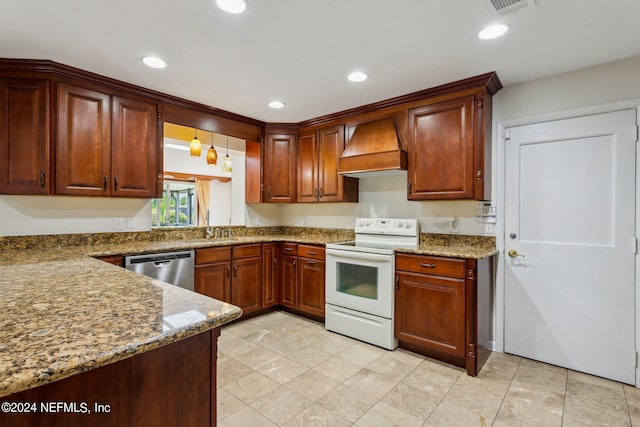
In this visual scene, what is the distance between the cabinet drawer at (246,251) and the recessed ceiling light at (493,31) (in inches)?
108

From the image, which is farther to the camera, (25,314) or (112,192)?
(112,192)

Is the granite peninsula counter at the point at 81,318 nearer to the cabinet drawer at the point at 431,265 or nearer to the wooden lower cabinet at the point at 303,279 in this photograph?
the cabinet drawer at the point at 431,265

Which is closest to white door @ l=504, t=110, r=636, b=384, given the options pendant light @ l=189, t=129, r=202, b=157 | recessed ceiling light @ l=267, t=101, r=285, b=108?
recessed ceiling light @ l=267, t=101, r=285, b=108

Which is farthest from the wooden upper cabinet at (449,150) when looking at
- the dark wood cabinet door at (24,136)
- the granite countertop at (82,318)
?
the dark wood cabinet door at (24,136)

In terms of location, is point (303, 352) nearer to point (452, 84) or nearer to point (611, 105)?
point (452, 84)

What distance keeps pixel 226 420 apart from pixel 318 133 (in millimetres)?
2929

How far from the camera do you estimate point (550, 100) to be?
2.56 metres

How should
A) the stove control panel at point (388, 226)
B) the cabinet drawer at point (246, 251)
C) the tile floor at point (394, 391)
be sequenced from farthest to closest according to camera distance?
1. the cabinet drawer at point (246, 251)
2. the stove control panel at point (388, 226)
3. the tile floor at point (394, 391)

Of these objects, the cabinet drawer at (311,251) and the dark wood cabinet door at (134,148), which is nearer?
the dark wood cabinet door at (134,148)

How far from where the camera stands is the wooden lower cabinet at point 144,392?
30.0 inches

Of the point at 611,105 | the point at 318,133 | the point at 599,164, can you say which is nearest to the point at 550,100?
the point at 611,105

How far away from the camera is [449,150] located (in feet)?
9.06

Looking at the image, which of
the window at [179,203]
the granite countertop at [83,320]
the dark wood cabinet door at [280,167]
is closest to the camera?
the granite countertop at [83,320]

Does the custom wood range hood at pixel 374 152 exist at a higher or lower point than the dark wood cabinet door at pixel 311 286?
higher
